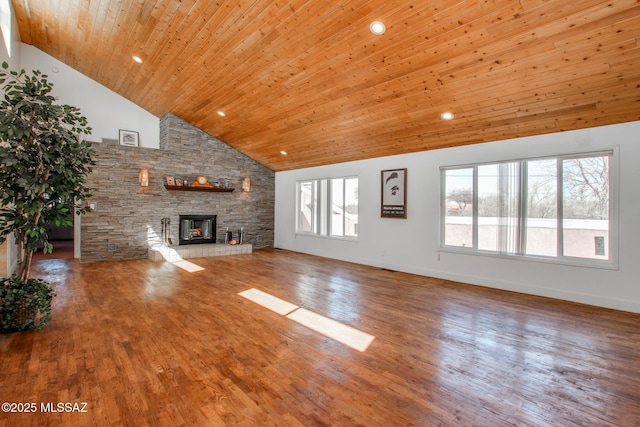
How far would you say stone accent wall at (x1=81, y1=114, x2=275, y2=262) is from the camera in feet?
22.3

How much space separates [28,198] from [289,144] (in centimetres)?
489

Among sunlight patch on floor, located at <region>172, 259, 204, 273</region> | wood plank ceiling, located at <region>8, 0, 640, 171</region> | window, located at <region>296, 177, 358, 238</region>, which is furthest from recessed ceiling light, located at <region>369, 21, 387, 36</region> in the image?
sunlight patch on floor, located at <region>172, 259, 204, 273</region>

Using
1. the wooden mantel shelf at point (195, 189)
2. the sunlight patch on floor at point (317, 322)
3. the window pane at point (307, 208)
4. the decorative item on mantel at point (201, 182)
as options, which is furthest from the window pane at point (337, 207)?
the sunlight patch on floor at point (317, 322)

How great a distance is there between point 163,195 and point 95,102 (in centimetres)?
262

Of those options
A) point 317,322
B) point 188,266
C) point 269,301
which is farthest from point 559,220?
point 188,266

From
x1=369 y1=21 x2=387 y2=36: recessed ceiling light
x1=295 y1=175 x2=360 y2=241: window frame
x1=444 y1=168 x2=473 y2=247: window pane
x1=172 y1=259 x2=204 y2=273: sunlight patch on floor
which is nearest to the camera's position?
x1=369 y1=21 x2=387 y2=36: recessed ceiling light

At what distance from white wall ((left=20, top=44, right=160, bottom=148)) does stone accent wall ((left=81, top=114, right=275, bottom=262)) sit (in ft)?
1.45

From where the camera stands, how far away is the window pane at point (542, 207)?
444 centimetres

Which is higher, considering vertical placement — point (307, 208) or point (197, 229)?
point (307, 208)

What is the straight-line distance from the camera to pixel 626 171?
3.83 meters

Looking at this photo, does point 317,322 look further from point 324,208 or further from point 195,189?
point 195,189

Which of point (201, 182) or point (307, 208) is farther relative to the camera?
point (307, 208)

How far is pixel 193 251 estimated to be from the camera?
7.43 metres

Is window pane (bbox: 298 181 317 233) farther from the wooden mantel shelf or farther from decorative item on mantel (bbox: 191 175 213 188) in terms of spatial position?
→ decorative item on mantel (bbox: 191 175 213 188)
